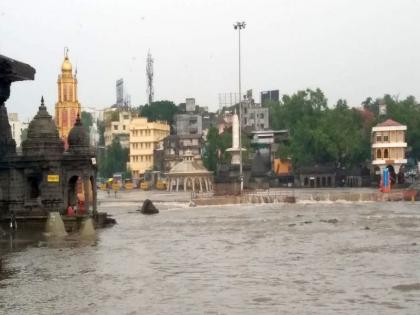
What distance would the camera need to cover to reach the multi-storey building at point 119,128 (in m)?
143

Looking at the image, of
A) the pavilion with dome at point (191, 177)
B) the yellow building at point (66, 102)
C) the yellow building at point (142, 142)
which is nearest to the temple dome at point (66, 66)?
the yellow building at point (66, 102)

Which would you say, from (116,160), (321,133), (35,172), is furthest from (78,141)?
(116,160)

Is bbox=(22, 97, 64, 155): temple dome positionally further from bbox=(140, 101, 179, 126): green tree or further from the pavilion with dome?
bbox=(140, 101, 179, 126): green tree

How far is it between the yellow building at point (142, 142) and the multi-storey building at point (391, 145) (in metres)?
42.7

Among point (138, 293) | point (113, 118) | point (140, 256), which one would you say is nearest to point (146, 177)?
point (113, 118)

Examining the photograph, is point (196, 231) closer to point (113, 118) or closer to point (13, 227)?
point (13, 227)

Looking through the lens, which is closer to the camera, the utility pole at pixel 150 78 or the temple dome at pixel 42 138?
the temple dome at pixel 42 138

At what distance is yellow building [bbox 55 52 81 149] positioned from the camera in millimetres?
104188

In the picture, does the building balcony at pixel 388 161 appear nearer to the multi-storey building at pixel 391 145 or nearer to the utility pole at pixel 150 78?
the multi-storey building at pixel 391 145

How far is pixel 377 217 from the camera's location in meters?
47.4

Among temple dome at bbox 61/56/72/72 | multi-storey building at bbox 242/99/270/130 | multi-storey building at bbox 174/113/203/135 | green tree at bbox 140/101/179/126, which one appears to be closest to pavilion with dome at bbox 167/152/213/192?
temple dome at bbox 61/56/72/72

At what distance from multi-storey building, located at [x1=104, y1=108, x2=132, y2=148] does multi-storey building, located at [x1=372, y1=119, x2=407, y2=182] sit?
58.1m

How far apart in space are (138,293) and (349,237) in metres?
16.4

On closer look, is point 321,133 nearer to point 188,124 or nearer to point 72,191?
point 188,124
